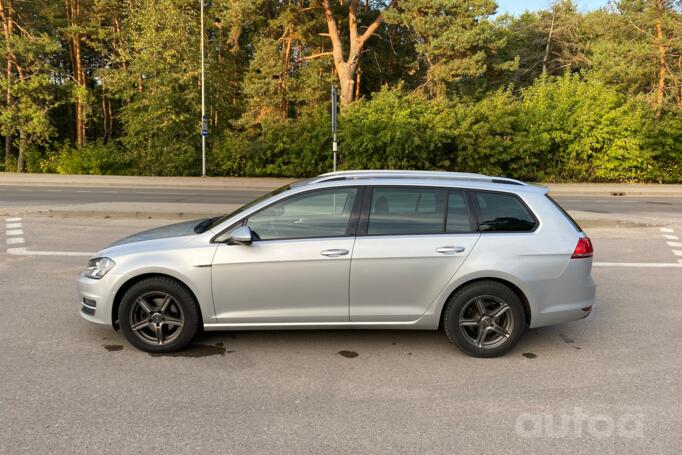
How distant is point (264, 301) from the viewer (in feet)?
15.0

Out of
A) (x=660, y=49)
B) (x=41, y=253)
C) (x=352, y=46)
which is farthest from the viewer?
(x=352, y=46)

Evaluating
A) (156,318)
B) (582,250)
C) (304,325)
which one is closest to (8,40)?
(156,318)

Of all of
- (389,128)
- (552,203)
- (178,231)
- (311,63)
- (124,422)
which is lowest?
(124,422)

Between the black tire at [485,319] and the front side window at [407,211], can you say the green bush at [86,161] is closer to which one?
the front side window at [407,211]

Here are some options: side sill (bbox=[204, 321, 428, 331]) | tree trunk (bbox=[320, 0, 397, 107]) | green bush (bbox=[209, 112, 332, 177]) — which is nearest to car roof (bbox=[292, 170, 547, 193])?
Answer: side sill (bbox=[204, 321, 428, 331])

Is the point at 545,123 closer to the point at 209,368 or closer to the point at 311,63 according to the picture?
the point at 311,63

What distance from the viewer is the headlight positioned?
464 cm

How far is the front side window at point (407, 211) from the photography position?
464cm

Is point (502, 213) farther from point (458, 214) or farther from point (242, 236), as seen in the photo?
point (242, 236)

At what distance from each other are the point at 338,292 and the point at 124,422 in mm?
1844

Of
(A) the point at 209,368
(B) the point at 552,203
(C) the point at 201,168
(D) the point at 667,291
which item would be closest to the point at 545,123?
(C) the point at 201,168

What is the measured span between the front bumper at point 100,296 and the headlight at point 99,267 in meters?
0.04

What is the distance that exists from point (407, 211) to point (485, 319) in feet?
3.66

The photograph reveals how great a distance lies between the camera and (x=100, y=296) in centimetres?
464
